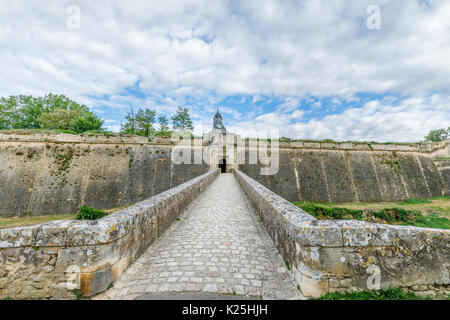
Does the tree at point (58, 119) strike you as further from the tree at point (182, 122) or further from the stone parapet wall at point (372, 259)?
the stone parapet wall at point (372, 259)

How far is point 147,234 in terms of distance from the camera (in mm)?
3295

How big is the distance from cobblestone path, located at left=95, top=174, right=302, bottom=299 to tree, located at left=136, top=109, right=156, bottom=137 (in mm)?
26468

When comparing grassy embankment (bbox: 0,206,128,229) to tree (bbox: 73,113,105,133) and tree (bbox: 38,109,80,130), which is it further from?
tree (bbox: 38,109,80,130)

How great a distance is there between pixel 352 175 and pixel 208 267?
22.6 m

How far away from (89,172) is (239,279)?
20.0 meters

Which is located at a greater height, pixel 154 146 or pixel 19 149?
pixel 154 146

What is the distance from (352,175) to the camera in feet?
63.9

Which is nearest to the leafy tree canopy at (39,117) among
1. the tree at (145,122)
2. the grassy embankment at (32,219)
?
the tree at (145,122)

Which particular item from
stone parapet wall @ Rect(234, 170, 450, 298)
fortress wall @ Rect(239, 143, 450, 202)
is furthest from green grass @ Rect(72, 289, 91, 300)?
fortress wall @ Rect(239, 143, 450, 202)

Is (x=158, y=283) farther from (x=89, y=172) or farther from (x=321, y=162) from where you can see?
(x=321, y=162)

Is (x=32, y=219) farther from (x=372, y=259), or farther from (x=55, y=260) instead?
(x=372, y=259)

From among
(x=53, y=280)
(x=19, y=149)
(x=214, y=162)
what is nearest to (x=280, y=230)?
(x=53, y=280)

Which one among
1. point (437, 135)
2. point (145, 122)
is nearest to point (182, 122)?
point (145, 122)

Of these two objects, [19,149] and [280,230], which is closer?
[280,230]
